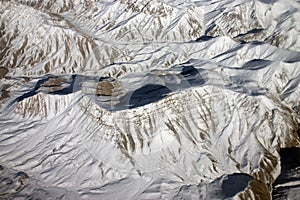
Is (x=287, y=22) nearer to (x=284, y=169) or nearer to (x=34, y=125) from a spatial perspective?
(x=284, y=169)

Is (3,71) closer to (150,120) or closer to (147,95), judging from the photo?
(147,95)

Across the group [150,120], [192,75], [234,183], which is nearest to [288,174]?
[234,183]

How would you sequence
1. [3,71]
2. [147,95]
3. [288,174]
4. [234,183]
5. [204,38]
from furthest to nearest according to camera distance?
[204,38] < [3,71] < [147,95] < [288,174] < [234,183]

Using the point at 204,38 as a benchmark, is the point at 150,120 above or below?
below

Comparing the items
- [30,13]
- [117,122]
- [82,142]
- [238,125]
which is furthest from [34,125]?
[30,13]

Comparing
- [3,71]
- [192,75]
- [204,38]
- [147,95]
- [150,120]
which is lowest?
[150,120]

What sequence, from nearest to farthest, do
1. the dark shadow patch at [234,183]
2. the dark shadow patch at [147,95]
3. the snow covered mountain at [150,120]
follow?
the dark shadow patch at [234,183] < the snow covered mountain at [150,120] < the dark shadow patch at [147,95]

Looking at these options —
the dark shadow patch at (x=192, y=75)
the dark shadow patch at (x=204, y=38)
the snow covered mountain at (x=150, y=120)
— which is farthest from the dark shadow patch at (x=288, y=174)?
the dark shadow patch at (x=204, y=38)

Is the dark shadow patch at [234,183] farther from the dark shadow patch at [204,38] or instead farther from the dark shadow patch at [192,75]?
the dark shadow patch at [204,38]
